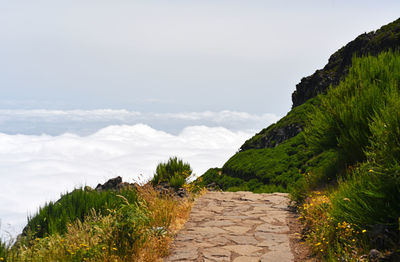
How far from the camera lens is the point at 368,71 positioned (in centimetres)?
1042

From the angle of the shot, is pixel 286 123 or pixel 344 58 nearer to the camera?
pixel 286 123

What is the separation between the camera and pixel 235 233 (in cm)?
746

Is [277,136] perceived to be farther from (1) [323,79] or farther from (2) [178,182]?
(2) [178,182]

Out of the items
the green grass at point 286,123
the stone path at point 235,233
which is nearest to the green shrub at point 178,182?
the stone path at point 235,233

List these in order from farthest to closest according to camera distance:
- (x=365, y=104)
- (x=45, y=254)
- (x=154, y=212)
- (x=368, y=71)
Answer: (x=368, y=71) < (x=365, y=104) < (x=154, y=212) < (x=45, y=254)

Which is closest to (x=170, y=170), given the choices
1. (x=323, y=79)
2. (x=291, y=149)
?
(x=291, y=149)

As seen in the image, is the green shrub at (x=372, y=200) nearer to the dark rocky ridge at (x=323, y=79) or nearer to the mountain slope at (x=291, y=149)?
the mountain slope at (x=291, y=149)

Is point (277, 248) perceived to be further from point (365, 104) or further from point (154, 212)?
point (365, 104)

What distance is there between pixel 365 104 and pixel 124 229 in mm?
6435

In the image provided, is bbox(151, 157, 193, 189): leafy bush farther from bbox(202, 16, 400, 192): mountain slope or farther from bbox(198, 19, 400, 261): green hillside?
bbox(202, 16, 400, 192): mountain slope

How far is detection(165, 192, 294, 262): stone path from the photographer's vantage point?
20.2 feet

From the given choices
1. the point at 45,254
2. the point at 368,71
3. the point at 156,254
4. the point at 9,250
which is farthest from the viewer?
the point at 368,71

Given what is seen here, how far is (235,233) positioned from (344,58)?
4674 centimetres

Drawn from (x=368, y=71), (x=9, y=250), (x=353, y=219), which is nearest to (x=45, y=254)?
(x=9, y=250)
